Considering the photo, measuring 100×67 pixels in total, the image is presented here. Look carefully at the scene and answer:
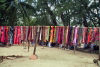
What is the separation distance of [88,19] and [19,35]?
280 inches

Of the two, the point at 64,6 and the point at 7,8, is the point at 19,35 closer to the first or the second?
the point at 64,6

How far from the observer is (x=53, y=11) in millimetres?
15242

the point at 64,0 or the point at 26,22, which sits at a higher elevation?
the point at 64,0

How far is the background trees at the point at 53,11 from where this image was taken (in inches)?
512

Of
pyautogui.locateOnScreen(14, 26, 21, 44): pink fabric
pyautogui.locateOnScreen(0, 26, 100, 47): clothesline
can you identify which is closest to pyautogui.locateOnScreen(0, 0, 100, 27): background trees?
pyautogui.locateOnScreen(0, 26, 100, 47): clothesline

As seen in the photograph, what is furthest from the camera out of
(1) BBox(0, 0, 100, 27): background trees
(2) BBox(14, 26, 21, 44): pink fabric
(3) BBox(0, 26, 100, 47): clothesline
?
(1) BBox(0, 0, 100, 27): background trees

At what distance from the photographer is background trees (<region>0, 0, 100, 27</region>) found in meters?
13.0

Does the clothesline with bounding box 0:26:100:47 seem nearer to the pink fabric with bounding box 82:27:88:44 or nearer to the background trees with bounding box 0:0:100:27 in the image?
the pink fabric with bounding box 82:27:88:44

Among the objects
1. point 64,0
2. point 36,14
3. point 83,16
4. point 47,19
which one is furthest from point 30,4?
point 83,16

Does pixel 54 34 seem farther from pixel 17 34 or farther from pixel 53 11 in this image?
pixel 53 11

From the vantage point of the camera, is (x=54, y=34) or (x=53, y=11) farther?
(x=53, y=11)

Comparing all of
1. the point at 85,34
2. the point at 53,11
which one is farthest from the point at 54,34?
the point at 53,11

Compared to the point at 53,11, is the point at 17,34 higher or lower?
lower

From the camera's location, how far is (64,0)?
45.9 feet
